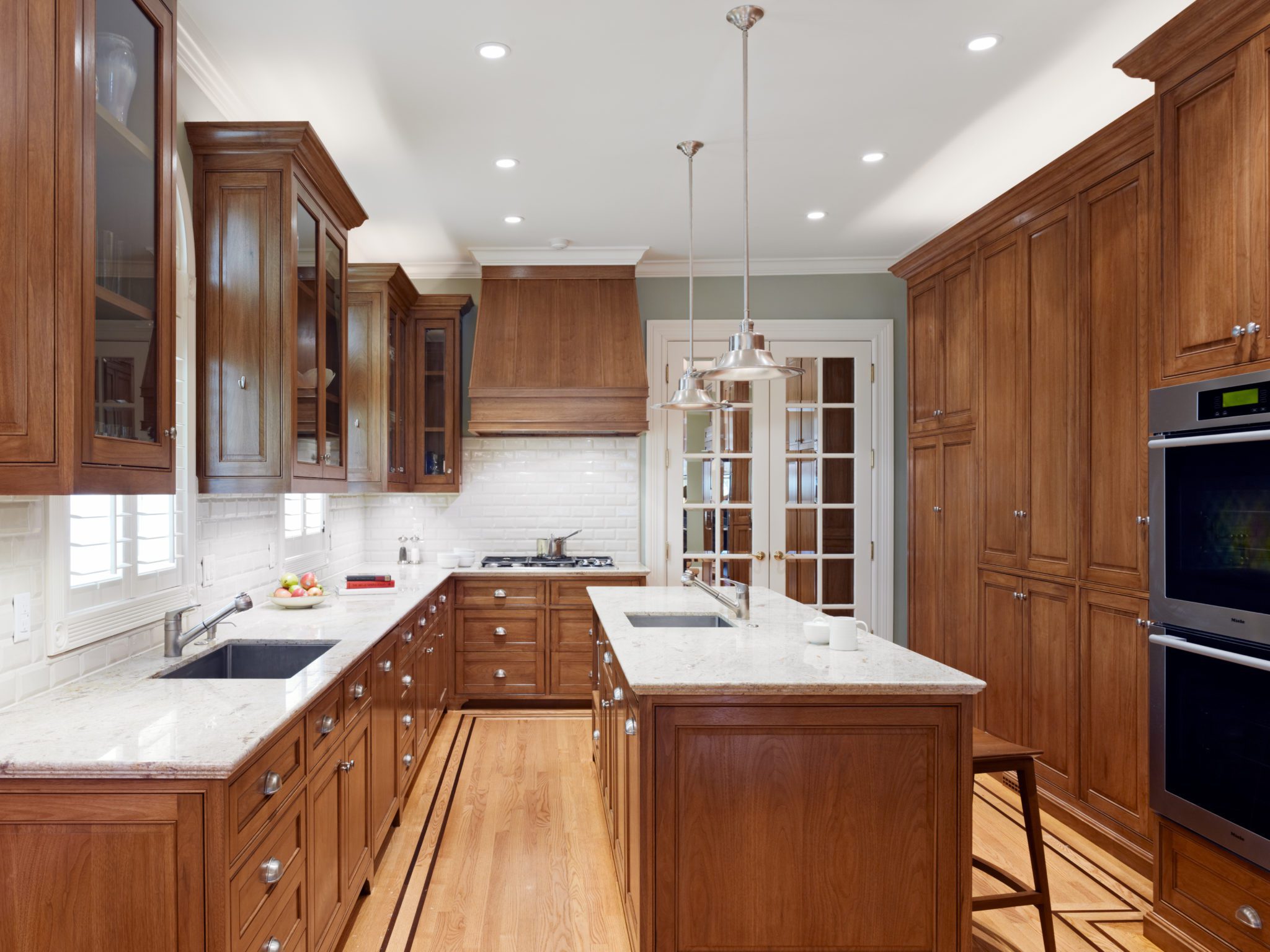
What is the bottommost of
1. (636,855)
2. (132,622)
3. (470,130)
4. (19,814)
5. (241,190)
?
(636,855)

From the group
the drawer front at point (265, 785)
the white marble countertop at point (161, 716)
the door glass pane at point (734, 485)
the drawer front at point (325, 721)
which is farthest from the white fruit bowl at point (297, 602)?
the door glass pane at point (734, 485)

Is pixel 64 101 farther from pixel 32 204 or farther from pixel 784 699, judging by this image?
pixel 784 699

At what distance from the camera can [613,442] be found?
5.50 meters

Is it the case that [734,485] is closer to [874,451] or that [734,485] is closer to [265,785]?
[874,451]

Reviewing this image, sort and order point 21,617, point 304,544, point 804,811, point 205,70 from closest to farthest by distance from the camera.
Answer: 1. point 21,617
2. point 804,811
3. point 205,70
4. point 304,544

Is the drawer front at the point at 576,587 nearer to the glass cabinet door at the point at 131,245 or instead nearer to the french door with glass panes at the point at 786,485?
the french door with glass panes at the point at 786,485

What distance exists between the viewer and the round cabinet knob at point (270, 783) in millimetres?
1659

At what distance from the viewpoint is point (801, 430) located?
5.45 meters

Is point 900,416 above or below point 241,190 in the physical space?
below

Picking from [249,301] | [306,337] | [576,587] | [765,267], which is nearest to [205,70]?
[249,301]

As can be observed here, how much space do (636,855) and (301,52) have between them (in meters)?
2.89

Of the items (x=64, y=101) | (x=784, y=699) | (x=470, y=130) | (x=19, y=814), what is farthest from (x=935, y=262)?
(x=19, y=814)

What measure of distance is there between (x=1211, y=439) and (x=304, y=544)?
3836mm

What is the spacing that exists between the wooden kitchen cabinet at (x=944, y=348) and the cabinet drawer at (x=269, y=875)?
355 centimetres
